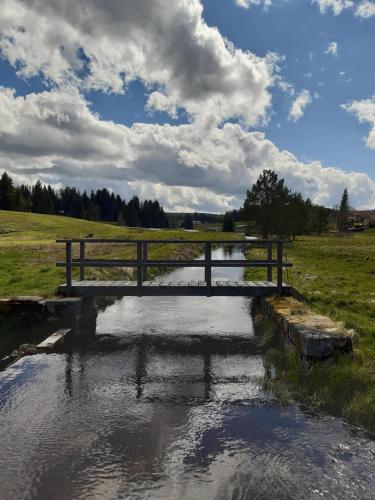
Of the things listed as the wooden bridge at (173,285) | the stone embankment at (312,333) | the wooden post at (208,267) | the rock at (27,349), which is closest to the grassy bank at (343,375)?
the stone embankment at (312,333)

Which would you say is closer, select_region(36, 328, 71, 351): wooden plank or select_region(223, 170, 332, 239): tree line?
select_region(36, 328, 71, 351): wooden plank

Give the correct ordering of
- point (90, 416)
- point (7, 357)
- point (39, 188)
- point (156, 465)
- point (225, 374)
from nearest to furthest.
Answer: point (156, 465)
point (90, 416)
point (225, 374)
point (7, 357)
point (39, 188)

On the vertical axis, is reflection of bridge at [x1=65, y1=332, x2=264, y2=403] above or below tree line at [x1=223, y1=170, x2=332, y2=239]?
below

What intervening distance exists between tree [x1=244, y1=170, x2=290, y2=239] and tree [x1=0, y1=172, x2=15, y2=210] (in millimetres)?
76423

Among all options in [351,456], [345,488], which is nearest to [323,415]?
[351,456]

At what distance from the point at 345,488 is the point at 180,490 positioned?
6.24ft

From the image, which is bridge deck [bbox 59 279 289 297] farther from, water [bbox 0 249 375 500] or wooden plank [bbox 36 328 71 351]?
water [bbox 0 249 375 500]

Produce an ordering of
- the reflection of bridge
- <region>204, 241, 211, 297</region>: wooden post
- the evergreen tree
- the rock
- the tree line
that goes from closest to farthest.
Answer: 1. the reflection of bridge
2. the rock
3. <region>204, 241, 211, 297</region>: wooden post
4. the tree line
5. the evergreen tree

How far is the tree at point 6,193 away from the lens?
108062 mm

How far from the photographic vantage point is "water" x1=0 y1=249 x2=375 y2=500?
4566mm

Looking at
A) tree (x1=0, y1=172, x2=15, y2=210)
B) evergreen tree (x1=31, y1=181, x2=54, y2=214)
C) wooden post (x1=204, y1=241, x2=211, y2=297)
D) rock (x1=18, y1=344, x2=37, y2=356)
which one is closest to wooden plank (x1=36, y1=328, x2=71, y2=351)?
rock (x1=18, y1=344, x2=37, y2=356)

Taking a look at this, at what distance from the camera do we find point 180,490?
14.7ft

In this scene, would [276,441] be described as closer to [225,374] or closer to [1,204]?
[225,374]

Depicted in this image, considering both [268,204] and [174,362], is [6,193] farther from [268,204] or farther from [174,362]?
[174,362]
